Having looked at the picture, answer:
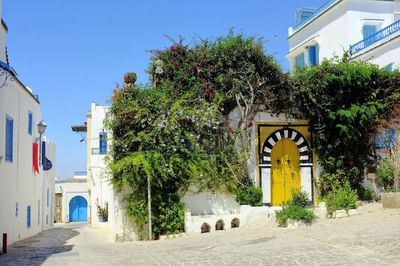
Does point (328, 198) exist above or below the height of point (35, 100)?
below

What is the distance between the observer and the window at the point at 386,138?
18281 millimetres

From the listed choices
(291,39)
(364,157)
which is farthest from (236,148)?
(291,39)

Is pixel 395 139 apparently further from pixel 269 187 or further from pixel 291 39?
pixel 291 39

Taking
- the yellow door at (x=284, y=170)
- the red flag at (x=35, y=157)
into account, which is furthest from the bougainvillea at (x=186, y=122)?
the red flag at (x=35, y=157)

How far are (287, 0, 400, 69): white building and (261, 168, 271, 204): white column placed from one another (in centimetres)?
829

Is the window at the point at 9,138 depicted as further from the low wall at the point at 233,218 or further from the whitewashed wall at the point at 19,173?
the low wall at the point at 233,218

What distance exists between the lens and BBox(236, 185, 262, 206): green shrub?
16.6 m

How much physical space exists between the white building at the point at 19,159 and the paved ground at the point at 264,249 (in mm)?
2388

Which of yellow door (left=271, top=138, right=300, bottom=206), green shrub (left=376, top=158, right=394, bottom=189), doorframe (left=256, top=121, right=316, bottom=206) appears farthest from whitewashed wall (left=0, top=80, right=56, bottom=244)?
green shrub (left=376, top=158, right=394, bottom=189)

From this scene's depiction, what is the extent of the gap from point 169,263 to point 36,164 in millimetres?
13927

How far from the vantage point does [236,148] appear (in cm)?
1730

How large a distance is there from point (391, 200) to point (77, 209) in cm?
3259

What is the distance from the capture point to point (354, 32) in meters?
25.6

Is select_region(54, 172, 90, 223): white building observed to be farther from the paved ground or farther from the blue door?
the paved ground
